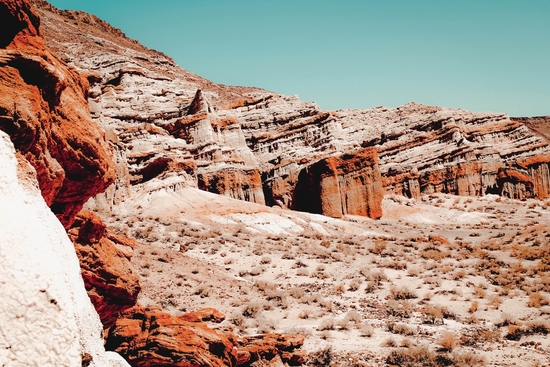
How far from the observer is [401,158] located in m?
48.1

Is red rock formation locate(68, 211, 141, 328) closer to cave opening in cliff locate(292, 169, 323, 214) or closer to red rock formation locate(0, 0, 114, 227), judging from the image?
red rock formation locate(0, 0, 114, 227)

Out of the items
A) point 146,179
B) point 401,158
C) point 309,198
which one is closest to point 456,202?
point 401,158

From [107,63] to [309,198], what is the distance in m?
33.7

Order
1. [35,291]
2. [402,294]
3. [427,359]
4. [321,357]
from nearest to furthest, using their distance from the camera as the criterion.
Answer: [35,291]
[427,359]
[321,357]
[402,294]

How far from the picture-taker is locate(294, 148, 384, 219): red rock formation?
117ft

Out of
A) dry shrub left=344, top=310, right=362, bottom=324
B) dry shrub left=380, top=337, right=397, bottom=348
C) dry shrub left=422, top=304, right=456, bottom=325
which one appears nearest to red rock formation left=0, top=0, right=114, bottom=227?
dry shrub left=380, top=337, right=397, bottom=348

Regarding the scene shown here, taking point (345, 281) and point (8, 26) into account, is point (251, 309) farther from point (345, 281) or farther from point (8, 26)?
point (8, 26)

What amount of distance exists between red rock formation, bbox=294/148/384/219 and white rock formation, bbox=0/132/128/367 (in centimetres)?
3270

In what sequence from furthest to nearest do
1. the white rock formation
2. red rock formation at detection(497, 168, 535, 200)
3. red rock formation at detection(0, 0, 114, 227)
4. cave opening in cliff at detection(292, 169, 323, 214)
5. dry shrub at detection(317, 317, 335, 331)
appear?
red rock formation at detection(497, 168, 535, 200)
cave opening in cliff at detection(292, 169, 323, 214)
dry shrub at detection(317, 317, 335, 331)
red rock formation at detection(0, 0, 114, 227)
the white rock formation

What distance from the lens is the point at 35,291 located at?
2.63 metres

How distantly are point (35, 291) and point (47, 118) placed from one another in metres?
2.56

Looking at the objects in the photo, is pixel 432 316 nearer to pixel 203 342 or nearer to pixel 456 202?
pixel 203 342

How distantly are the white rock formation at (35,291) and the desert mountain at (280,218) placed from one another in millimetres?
632

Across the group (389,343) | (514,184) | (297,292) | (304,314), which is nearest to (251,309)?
(304,314)
